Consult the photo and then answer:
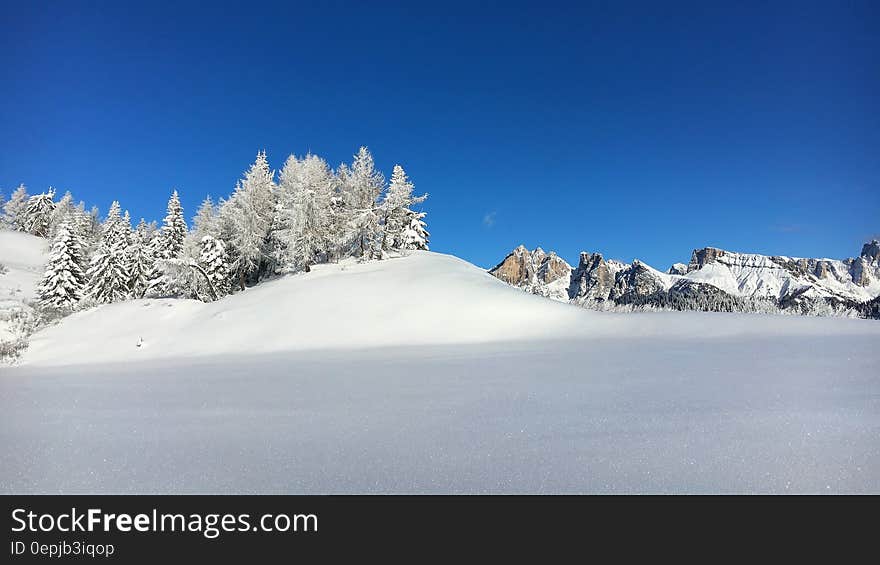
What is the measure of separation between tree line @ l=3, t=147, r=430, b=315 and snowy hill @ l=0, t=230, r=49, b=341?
102 inches

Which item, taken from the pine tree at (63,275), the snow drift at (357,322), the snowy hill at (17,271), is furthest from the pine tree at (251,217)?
the pine tree at (63,275)

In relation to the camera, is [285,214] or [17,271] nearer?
[285,214]

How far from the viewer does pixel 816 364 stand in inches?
270

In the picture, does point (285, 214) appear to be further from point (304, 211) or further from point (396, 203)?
point (396, 203)

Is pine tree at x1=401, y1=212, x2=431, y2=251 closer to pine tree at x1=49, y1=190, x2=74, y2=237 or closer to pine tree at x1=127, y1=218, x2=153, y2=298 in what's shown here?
pine tree at x1=127, y1=218, x2=153, y2=298

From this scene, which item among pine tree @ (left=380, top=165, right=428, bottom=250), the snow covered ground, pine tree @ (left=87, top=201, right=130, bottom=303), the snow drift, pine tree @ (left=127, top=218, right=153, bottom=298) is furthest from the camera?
pine tree @ (left=127, top=218, right=153, bottom=298)

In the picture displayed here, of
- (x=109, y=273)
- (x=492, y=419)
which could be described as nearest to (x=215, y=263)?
(x=109, y=273)

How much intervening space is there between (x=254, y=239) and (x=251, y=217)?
1601 millimetres

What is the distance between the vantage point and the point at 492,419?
4.43 meters

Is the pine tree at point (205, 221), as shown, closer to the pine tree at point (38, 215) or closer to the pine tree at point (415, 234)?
the pine tree at point (415, 234)

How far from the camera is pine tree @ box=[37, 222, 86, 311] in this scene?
36.7 meters

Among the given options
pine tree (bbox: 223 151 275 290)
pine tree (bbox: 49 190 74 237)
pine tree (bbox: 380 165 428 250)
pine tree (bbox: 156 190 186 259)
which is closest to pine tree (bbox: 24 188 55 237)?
pine tree (bbox: 49 190 74 237)

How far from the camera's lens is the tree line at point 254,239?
1152 inches

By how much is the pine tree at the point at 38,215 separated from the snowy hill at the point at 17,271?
33.7ft
